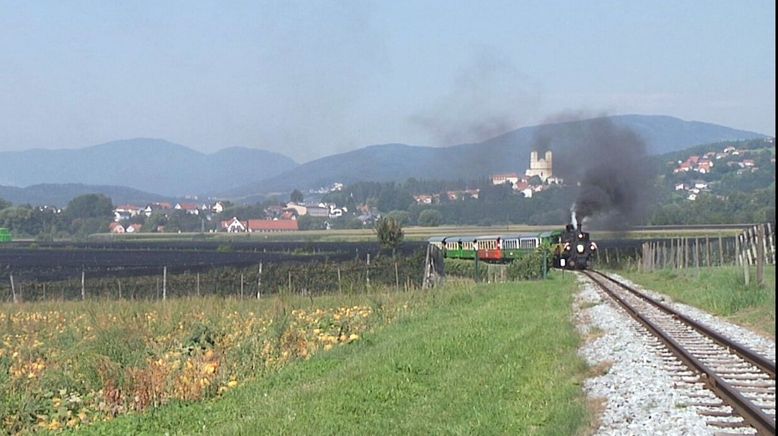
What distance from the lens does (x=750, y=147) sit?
12162cm

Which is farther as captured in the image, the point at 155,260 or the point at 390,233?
the point at 155,260

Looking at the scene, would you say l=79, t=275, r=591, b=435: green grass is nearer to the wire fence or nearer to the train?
the wire fence

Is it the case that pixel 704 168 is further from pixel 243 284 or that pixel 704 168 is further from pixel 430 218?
pixel 243 284

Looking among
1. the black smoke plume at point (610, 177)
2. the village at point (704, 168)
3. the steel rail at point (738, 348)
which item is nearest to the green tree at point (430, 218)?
the village at point (704, 168)

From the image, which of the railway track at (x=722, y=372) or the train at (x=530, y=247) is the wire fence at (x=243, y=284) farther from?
the railway track at (x=722, y=372)

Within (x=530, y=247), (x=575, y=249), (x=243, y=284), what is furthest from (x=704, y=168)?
(x=243, y=284)

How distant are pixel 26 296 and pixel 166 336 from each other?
23.1 m

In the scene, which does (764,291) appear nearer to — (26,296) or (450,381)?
(450,381)

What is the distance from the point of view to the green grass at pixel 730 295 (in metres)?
21.3

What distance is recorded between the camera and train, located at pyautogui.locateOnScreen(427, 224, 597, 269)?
5281 centimetres

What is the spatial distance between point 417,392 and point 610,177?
4294cm

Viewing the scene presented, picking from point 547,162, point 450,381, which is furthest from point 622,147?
point 450,381

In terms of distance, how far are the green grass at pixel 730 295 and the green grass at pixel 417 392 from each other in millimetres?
4363

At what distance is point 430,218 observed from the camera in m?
138
